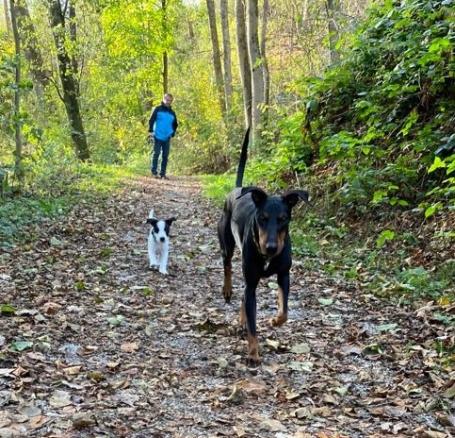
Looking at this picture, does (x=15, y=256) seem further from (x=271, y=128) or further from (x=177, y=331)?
(x=271, y=128)

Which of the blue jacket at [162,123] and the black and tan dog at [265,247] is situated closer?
the black and tan dog at [265,247]

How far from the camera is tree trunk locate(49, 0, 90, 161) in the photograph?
1808cm

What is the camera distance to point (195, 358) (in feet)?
13.7

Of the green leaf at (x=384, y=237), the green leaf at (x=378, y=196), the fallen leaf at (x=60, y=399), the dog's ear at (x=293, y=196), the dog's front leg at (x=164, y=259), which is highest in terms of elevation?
the dog's ear at (x=293, y=196)

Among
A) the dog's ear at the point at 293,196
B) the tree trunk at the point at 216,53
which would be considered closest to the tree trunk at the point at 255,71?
the tree trunk at the point at 216,53

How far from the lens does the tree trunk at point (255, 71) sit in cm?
1430

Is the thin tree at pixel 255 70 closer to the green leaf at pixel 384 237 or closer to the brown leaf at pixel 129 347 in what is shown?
the green leaf at pixel 384 237

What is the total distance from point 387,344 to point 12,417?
2.82 metres

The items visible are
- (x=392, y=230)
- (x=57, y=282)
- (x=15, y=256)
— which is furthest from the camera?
(x=392, y=230)

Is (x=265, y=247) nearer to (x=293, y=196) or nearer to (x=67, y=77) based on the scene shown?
(x=293, y=196)

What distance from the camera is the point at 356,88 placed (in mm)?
9680

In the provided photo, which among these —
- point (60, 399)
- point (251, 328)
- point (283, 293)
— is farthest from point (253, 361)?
point (60, 399)

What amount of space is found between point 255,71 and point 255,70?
0.05 meters

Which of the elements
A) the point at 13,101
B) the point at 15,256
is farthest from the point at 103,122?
the point at 15,256
